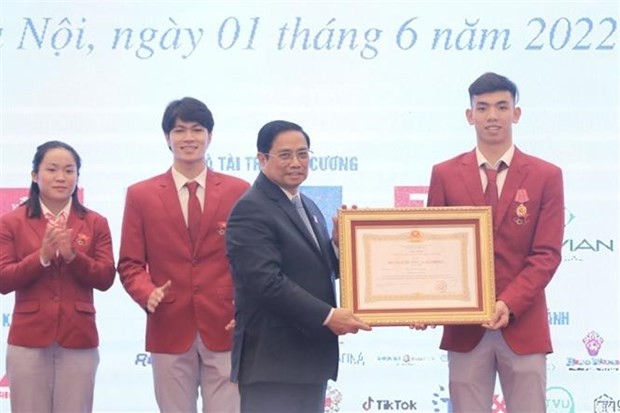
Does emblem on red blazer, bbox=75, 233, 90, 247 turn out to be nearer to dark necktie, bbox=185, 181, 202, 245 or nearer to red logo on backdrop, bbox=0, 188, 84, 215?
dark necktie, bbox=185, 181, 202, 245

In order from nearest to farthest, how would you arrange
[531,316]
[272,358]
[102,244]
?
1. [272,358]
2. [531,316]
3. [102,244]

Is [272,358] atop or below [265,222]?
below

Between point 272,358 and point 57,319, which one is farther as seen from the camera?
point 57,319

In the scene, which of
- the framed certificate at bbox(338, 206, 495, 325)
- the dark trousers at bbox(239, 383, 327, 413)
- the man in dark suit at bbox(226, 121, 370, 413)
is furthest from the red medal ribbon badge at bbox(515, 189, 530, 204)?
the dark trousers at bbox(239, 383, 327, 413)

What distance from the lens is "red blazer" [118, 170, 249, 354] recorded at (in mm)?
3758

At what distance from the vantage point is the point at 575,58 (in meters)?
4.84

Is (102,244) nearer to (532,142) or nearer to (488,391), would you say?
(488,391)

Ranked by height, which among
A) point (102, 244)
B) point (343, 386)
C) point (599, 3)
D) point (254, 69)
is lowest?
point (343, 386)

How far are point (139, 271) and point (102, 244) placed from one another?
25 cm

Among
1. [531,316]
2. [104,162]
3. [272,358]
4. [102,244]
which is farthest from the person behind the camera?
[104,162]

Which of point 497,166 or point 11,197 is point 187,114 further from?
point 11,197

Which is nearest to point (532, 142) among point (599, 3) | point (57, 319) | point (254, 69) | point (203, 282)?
point (599, 3)

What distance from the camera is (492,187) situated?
367 cm

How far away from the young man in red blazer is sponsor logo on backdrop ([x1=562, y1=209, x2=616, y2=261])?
69.6 inches
